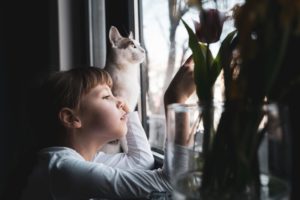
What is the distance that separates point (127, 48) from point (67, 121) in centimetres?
26

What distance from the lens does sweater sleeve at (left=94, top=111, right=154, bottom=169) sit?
0.88 meters

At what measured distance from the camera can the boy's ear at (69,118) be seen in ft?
2.61

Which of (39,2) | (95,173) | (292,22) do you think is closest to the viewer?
(292,22)

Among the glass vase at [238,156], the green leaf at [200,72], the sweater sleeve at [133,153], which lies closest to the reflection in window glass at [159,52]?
the sweater sleeve at [133,153]

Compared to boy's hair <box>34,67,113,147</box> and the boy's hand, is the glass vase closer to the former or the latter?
the boy's hand

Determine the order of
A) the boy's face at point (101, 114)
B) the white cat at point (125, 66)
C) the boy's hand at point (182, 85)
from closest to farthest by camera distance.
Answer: the boy's hand at point (182, 85), the boy's face at point (101, 114), the white cat at point (125, 66)

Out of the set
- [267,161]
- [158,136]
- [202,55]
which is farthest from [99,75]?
[267,161]

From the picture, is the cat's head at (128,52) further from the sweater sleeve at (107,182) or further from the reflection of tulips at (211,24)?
the reflection of tulips at (211,24)

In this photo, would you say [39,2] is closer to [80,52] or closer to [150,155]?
[80,52]

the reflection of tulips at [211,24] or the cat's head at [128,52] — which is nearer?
the reflection of tulips at [211,24]

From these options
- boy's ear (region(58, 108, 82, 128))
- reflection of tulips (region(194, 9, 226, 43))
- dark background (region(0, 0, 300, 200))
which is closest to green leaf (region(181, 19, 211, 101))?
reflection of tulips (region(194, 9, 226, 43))

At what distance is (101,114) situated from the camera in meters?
0.78

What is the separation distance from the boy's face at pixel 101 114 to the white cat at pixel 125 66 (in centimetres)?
11

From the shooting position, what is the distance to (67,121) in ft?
2.62
